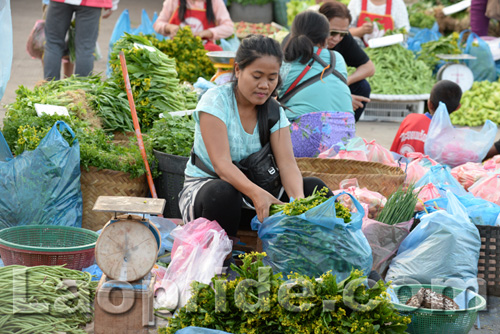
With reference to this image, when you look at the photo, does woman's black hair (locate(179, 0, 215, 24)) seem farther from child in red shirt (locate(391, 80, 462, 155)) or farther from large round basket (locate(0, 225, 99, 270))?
large round basket (locate(0, 225, 99, 270))

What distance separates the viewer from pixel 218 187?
118 inches

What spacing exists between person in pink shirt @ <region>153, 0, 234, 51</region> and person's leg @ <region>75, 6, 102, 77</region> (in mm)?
963

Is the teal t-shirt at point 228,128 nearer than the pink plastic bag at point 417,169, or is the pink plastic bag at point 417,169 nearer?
the teal t-shirt at point 228,128

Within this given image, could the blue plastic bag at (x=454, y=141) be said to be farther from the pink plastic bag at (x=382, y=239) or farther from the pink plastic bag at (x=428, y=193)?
the pink plastic bag at (x=382, y=239)

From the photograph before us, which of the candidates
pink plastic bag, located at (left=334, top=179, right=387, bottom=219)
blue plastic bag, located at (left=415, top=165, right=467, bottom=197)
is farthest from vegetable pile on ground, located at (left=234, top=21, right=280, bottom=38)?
pink plastic bag, located at (left=334, top=179, right=387, bottom=219)

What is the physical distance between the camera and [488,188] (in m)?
4.03

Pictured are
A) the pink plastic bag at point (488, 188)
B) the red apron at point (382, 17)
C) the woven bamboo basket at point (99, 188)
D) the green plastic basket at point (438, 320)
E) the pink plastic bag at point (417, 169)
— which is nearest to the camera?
the green plastic basket at point (438, 320)

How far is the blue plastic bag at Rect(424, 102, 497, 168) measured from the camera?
4.82 meters

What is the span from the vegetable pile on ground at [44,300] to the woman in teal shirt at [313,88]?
2056mm

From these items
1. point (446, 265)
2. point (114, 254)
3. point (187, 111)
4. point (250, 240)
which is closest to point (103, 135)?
point (187, 111)

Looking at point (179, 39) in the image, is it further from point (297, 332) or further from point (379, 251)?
point (297, 332)

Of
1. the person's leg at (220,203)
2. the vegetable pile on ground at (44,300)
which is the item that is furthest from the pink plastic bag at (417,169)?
the vegetable pile on ground at (44,300)

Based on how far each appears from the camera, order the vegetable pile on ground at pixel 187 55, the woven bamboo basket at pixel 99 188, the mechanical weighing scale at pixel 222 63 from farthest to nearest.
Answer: the vegetable pile on ground at pixel 187 55, the mechanical weighing scale at pixel 222 63, the woven bamboo basket at pixel 99 188

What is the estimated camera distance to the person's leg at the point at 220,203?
118 inches
